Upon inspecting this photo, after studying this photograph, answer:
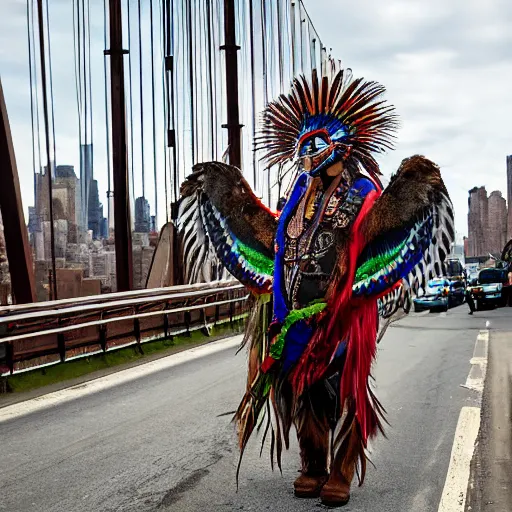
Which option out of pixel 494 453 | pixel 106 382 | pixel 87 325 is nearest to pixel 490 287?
pixel 87 325

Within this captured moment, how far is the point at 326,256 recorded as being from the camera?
4582mm

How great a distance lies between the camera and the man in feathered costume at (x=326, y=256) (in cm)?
445

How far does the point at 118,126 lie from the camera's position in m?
17.8

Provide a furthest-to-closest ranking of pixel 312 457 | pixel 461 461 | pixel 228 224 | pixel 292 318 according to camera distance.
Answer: pixel 461 461 < pixel 228 224 < pixel 312 457 < pixel 292 318

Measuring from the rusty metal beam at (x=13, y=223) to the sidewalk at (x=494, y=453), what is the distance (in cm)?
652

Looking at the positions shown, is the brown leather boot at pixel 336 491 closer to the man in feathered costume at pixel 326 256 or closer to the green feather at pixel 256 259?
the man in feathered costume at pixel 326 256

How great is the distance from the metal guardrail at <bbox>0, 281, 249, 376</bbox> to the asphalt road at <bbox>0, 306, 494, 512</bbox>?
3.29ft

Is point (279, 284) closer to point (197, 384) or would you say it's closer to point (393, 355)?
point (197, 384)

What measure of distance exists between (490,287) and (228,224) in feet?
95.9

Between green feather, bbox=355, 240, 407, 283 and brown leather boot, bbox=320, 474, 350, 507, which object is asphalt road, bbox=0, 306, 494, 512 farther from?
green feather, bbox=355, 240, 407, 283

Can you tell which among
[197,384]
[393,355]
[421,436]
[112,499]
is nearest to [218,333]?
[393,355]

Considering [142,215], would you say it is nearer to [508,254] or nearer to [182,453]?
[508,254]

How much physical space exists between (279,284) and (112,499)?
4.91ft

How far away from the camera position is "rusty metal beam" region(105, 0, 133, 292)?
57.3 ft
